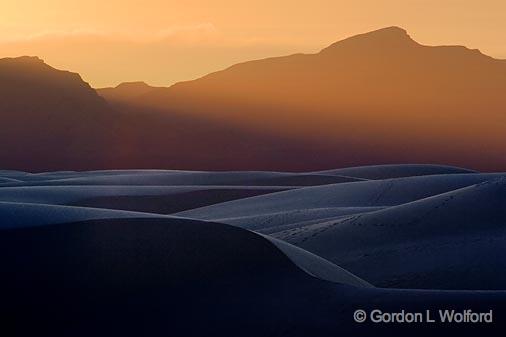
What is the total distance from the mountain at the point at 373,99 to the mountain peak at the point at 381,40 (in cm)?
13

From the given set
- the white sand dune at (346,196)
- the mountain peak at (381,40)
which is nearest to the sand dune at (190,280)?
the white sand dune at (346,196)

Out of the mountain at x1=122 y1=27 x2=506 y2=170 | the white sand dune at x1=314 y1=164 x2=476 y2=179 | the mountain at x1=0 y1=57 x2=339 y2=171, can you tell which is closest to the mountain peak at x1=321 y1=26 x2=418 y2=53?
the mountain at x1=122 y1=27 x2=506 y2=170

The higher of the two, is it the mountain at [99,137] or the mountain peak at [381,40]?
the mountain peak at [381,40]

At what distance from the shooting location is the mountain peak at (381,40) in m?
126

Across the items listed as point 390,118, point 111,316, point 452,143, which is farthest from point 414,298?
point 390,118

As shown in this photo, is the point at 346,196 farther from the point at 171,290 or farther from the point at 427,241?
the point at 171,290

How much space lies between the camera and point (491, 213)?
8.62 meters

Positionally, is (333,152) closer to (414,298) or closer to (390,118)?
(390,118)

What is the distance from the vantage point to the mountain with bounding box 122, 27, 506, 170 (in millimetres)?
85188

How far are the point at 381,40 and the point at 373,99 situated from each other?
76.8ft

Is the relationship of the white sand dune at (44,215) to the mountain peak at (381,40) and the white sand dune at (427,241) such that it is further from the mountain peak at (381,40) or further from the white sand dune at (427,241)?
the mountain peak at (381,40)

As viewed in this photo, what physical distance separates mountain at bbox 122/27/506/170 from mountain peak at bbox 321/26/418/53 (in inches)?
5.3

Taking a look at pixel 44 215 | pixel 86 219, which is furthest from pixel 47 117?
pixel 86 219

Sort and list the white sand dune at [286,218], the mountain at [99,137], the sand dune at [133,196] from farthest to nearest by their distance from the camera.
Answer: the mountain at [99,137] → the sand dune at [133,196] → the white sand dune at [286,218]
